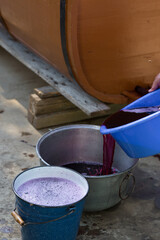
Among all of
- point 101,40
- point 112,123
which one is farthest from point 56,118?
point 112,123

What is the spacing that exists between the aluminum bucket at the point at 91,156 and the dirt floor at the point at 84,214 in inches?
3.8

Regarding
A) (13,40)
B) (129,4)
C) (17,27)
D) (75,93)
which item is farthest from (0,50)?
(129,4)

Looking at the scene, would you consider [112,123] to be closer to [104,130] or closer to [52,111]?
[104,130]

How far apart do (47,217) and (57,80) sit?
201cm

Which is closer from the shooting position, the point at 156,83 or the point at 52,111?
the point at 156,83

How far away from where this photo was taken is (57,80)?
4.20m

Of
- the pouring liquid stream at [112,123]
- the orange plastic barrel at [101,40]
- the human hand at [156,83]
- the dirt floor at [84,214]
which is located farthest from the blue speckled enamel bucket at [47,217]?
the orange plastic barrel at [101,40]

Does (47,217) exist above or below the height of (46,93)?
above

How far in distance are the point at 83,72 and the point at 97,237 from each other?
4.95 feet

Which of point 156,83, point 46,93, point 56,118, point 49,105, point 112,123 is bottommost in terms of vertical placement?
point 56,118

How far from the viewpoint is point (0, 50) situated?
6133mm

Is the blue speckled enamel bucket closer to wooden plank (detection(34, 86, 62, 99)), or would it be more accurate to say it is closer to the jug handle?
the jug handle

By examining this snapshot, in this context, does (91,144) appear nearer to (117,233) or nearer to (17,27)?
(117,233)

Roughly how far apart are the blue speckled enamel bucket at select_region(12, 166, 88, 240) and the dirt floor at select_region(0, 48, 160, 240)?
0.25 metres
